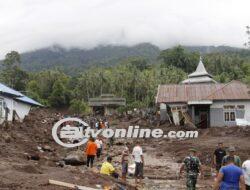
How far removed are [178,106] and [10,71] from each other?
1851 inches

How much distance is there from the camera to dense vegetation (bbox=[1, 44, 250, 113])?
7919cm

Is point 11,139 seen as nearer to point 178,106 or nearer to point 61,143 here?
point 61,143

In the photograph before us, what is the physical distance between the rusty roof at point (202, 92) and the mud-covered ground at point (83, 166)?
291 cm

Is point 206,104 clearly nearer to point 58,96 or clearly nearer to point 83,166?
point 83,166

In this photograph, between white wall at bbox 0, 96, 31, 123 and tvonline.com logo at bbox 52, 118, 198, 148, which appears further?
white wall at bbox 0, 96, 31, 123

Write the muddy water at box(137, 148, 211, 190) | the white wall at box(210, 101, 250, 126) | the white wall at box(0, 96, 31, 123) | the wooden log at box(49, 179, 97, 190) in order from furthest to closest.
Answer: the white wall at box(210, 101, 250, 126) < the white wall at box(0, 96, 31, 123) < the muddy water at box(137, 148, 211, 190) < the wooden log at box(49, 179, 97, 190)

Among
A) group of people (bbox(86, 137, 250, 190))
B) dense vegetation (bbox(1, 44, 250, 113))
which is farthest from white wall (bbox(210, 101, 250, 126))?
dense vegetation (bbox(1, 44, 250, 113))

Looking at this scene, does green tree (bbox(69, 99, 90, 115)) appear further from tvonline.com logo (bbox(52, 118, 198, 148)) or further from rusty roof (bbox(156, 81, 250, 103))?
rusty roof (bbox(156, 81, 250, 103))

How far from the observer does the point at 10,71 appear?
82562mm

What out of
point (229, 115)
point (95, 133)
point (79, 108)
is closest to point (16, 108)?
point (95, 133)

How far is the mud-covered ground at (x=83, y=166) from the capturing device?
1421 cm

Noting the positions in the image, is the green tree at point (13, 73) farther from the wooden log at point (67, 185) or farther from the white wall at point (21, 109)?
the wooden log at point (67, 185)

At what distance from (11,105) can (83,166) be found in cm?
1700

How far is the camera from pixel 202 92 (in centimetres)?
4400
